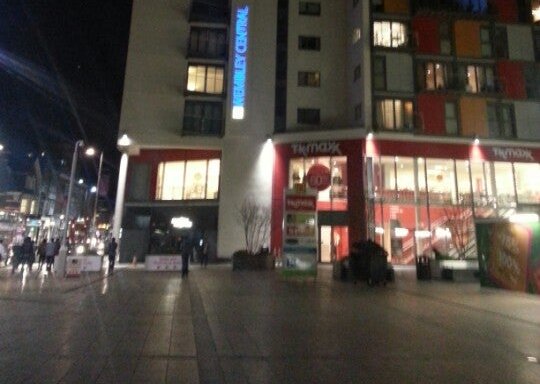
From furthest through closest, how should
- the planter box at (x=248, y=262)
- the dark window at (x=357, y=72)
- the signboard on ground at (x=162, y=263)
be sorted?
the dark window at (x=357, y=72) → the planter box at (x=248, y=262) → the signboard on ground at (x=162, y=263)

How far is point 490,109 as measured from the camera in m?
31.4

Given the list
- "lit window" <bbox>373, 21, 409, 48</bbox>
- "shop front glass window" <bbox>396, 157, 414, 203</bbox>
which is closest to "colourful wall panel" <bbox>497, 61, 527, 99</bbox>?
"lit window" <bbox>373, 21, 409, 48</bbox>

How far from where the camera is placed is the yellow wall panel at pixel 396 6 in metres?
32.0

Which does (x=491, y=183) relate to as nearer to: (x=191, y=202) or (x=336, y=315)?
(x=191, y=202)

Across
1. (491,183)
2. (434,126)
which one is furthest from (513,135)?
(434,126)

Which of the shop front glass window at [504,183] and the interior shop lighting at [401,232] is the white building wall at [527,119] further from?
the interior shop lighting at [401,232]

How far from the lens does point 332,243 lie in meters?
29.3

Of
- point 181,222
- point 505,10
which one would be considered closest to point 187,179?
point 181,222

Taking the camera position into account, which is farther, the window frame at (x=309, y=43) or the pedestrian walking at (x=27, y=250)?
the window frame at (x=309, y=43)

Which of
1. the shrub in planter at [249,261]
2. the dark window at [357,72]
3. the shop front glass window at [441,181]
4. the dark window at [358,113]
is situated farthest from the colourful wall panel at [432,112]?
the shrub in planter at [249,261]

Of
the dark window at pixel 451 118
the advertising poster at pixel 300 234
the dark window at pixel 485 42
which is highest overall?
the dark window at pixel 485 42

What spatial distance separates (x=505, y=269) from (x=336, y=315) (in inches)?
371

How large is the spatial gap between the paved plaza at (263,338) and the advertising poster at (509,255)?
5.87ft

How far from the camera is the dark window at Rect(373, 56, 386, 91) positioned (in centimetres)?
3073
